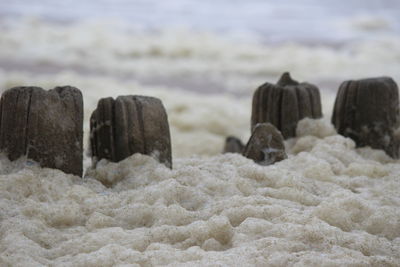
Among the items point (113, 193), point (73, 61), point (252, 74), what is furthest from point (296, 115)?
point (73, 61)

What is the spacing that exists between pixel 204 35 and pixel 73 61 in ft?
8.10

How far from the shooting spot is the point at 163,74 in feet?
31.4

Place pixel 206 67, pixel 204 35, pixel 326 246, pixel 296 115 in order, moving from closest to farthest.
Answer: pixel 326 246 < pixel 296 115 < pixel 206 67 < pixel 204 35

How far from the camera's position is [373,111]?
11.4 feet

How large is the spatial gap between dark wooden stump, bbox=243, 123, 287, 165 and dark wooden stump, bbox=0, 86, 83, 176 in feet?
2.83

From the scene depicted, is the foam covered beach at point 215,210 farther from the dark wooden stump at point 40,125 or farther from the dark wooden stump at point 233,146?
the dark wooden stump at point 233,146

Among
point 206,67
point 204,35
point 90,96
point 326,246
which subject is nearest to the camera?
point 326,246

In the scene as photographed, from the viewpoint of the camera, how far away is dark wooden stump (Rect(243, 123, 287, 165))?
3.18 metres

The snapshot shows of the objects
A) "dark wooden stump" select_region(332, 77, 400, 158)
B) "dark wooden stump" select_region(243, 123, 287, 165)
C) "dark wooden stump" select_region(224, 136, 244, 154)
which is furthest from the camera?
"dark wooden stump" select_region(224, 136, 244, 154)

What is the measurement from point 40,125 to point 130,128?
0.41 meters

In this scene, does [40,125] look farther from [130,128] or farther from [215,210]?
[215,210]

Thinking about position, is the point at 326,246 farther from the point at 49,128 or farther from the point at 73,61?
the point at 73,61

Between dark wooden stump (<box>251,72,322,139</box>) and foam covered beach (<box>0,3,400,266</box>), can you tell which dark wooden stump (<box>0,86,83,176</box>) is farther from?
dark wooden stump (<box>251,72,322,139</box>)

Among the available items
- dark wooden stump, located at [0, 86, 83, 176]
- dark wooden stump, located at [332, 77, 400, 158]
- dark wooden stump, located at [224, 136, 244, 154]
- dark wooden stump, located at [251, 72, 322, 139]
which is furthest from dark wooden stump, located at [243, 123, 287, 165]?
dark wooden stump, located at [224, 136, 244, 154]
